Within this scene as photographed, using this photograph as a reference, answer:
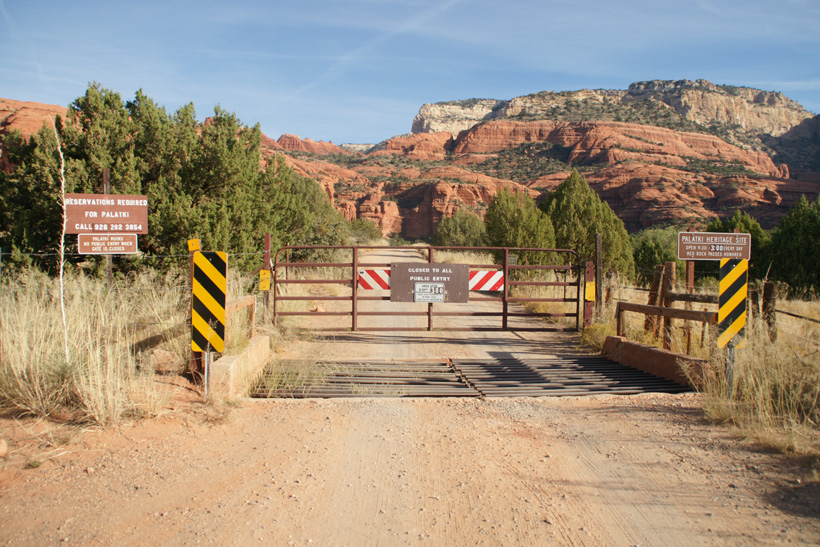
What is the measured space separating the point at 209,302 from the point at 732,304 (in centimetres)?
605

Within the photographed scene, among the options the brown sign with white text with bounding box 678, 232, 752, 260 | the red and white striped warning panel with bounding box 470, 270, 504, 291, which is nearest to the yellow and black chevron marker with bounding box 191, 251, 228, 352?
the red and white striped warning panel with bounding box 470, 270, 504, 291

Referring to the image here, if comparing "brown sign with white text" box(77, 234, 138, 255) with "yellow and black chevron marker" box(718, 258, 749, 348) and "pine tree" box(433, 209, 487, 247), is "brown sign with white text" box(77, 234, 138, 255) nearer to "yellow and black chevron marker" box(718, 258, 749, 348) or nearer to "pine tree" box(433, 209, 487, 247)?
"yellow and black chevron marker" box(718, 258, 749, 348)

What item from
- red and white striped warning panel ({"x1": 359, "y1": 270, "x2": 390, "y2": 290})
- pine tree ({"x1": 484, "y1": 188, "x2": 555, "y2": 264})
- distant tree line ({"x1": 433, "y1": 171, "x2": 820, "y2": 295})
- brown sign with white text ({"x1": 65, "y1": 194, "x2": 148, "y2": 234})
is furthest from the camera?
distant tree line ({"x1": 433, "y1": 171, "x2": 820, "y2": 295})

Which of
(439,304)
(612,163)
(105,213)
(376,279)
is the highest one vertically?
(612,163)

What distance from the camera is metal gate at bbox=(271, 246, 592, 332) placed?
11133 millimetres

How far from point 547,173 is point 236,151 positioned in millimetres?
92643

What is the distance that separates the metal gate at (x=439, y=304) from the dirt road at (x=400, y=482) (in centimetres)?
432

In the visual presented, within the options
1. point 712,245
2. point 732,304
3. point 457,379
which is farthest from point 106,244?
point 712,245

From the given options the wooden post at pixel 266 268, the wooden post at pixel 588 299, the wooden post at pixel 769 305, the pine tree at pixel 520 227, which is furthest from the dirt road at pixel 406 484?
the pine tree at pixel 520 227

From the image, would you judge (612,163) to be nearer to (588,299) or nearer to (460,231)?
(460,231)

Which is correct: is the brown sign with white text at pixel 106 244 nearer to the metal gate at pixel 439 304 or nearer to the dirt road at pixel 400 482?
the metal gate at pixel 439 304

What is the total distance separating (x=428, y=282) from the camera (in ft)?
36.7

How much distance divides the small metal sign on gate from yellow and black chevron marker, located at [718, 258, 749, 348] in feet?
17.2

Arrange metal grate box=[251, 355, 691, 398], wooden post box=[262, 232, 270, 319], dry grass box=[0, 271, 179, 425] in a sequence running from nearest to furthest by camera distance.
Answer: dry grass box=[0, 271, 179, 425]
metal grate box=[251, 355, 691, 398]
wooden post box=[262, 232, 270, 319]
